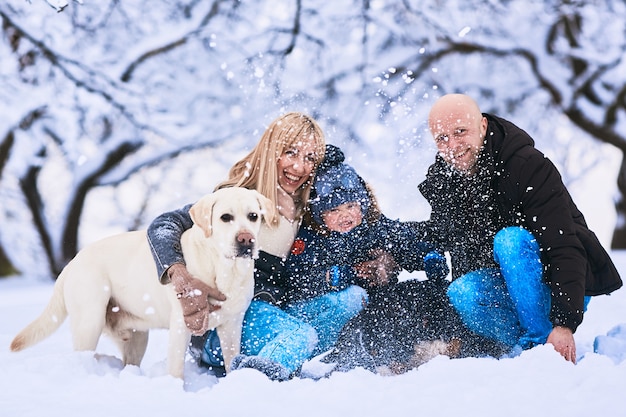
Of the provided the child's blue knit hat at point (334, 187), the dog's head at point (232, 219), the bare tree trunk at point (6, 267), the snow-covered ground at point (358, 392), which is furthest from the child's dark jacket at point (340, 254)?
the bare tree trunk at point (6, 267)

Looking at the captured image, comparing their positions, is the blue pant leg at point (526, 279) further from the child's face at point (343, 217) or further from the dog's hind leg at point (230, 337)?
the dog's hind leg at point (230, 337)

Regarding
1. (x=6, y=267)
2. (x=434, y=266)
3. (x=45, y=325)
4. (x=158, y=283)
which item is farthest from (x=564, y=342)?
(x=6, y=267)

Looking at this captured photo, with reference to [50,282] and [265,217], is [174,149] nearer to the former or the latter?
[50,282]

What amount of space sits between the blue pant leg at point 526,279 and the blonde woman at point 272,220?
91cm

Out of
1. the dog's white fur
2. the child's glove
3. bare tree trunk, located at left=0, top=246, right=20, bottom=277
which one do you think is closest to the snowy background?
bare tree trunk, located at left=0, top=246, right=20, bottom=277

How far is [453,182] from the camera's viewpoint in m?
3.08

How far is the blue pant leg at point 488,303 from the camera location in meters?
3.00

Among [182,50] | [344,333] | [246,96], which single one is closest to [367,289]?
[344,333]

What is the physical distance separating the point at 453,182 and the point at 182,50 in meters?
6.30

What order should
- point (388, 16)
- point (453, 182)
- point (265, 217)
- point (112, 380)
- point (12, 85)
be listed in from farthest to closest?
point (388, 16) → point (12, 85) → point (453, 182) → point (265, 217) → point (112, 380)

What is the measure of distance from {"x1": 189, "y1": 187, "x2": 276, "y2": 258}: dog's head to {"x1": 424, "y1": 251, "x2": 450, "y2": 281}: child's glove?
973 mm

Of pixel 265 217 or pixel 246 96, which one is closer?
pixel 265 217

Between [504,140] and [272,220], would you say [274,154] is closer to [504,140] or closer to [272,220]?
[272,220]

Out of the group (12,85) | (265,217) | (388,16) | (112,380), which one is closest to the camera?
(112,380)
